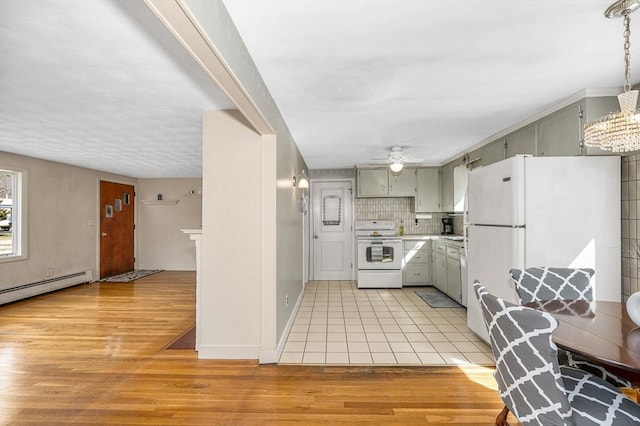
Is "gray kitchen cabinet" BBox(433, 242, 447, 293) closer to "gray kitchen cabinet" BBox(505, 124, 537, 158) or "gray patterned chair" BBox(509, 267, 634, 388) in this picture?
"gray kitchen cabinet" BBox(505, 124, 537, 158)

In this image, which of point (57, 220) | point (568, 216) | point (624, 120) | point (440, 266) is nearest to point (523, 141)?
point (568, 216)

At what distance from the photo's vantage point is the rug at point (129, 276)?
6.14 meters

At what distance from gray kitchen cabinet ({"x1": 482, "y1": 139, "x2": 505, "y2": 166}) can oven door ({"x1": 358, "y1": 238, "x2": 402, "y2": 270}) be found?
6.59 ft

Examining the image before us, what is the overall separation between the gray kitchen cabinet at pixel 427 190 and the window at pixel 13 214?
6335 millimetres

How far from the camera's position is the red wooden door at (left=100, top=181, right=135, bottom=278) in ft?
21.0

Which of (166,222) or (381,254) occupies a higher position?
(166,222)

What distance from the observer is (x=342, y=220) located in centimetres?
631

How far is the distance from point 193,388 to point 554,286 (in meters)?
2.57

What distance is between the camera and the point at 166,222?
7367 mm

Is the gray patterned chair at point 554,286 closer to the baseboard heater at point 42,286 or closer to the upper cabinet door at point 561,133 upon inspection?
the upper cabinet door at point 561,133

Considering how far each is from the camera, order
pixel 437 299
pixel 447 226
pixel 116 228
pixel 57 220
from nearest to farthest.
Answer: pixel 437 299 < pixel 57 220 < pixel 447 226 < pixel 116 228

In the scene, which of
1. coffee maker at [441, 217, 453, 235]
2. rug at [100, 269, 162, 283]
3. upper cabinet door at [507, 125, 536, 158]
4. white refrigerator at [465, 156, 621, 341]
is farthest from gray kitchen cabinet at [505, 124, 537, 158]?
rug at [100, 269, 162, 283]

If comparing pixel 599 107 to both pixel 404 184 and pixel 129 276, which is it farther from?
pixel 129 276

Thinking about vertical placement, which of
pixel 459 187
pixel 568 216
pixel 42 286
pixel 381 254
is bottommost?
pixel 42 286
